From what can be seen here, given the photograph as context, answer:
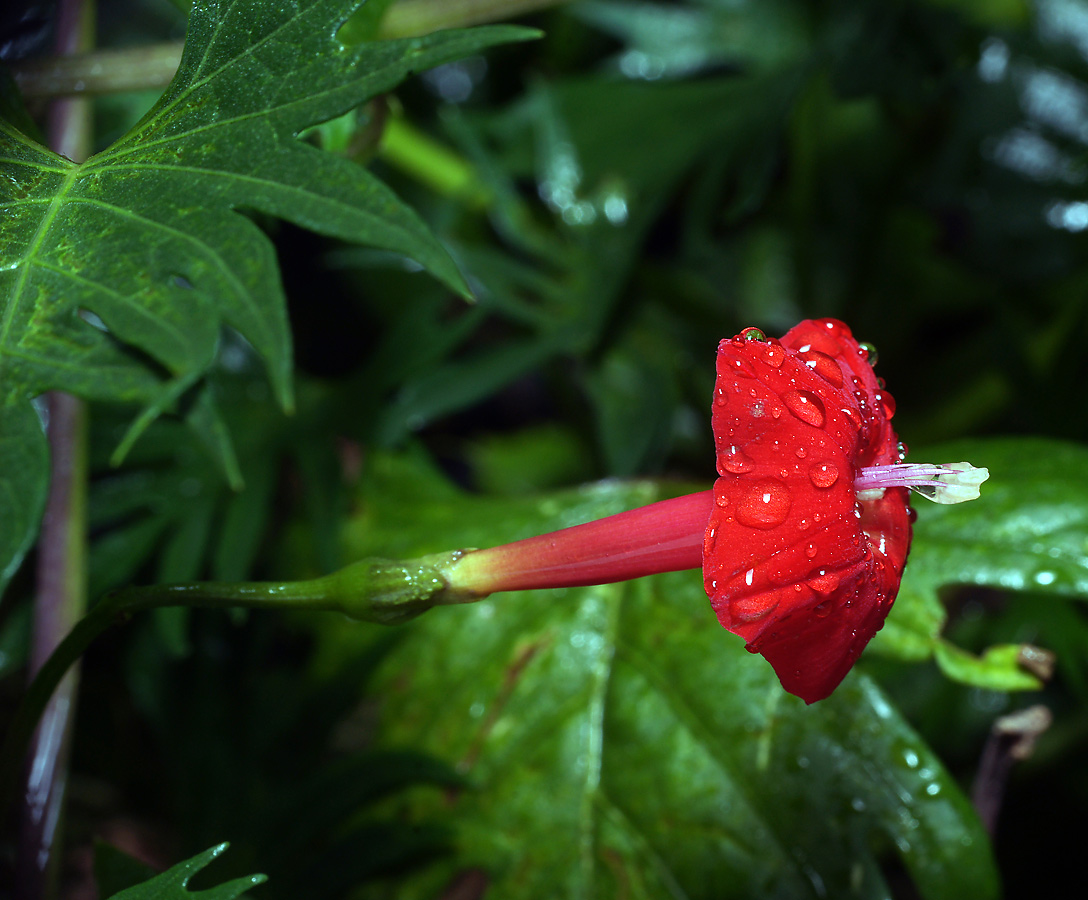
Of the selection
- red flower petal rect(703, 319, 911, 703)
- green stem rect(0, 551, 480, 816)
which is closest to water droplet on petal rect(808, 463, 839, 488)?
red flower petal rect(703, 319, 911, 703)

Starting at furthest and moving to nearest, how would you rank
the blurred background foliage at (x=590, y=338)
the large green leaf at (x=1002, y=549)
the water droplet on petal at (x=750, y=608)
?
the blurred background foliage at (x=590, y=338) < the large green leaf at (x=1002, y=549) < the water droplet on petal at (x=750, y=608)

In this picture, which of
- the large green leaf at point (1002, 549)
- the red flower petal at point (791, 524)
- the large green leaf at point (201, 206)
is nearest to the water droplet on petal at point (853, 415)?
the red flower petal at point (791, 524)

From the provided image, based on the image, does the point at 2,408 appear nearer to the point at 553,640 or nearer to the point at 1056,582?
the point at 553,640

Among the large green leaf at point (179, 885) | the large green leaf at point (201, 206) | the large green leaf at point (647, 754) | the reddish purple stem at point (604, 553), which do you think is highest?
the large green leaf at point (201, 206)

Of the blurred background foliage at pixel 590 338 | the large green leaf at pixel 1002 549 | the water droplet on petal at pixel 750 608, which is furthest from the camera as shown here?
the blurred background foliage at pixel 590 338

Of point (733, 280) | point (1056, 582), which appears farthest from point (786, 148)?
point (1056, 582)

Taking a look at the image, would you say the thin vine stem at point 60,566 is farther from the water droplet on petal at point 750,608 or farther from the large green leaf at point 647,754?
the water droplet on petal at point 750,608
